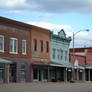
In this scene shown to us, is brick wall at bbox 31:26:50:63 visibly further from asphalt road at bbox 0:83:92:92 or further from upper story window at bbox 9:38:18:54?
asphalt road at bbox 0:83:92:92

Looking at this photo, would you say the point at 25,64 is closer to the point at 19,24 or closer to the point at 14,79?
the point at 14,79

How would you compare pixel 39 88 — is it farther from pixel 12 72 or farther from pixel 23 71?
pixel 23 71

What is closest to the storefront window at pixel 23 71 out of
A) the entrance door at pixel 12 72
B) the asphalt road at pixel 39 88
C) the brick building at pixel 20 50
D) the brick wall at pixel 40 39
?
the brick building at pixel 20 50

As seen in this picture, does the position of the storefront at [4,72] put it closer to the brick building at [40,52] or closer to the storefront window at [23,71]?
the storefront window at [23,71]

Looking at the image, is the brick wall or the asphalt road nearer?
the asphalt road

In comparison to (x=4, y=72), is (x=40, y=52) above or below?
above

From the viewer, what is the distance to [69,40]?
2124 inches

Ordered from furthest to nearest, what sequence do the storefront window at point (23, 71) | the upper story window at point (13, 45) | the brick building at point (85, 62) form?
the brick building at point (85, 62), the storefront window at point (23, 71), the upper story window at point (13, 45)

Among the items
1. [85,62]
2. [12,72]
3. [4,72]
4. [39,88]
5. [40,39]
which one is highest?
[40,39]

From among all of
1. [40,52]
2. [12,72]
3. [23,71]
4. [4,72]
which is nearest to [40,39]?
[40,52]

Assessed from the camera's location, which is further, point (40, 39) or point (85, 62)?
point (85, 62)

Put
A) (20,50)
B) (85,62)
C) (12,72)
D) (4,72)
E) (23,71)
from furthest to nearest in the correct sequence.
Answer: (85,62), (23,71), (20,50), (12,72), (4,72)

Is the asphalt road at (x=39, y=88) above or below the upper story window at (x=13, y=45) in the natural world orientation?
below

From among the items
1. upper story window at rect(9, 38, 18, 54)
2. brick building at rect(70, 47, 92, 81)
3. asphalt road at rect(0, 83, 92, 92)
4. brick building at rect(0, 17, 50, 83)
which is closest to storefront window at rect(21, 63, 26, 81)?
brick building at rect(0, 17, 50, 83)
